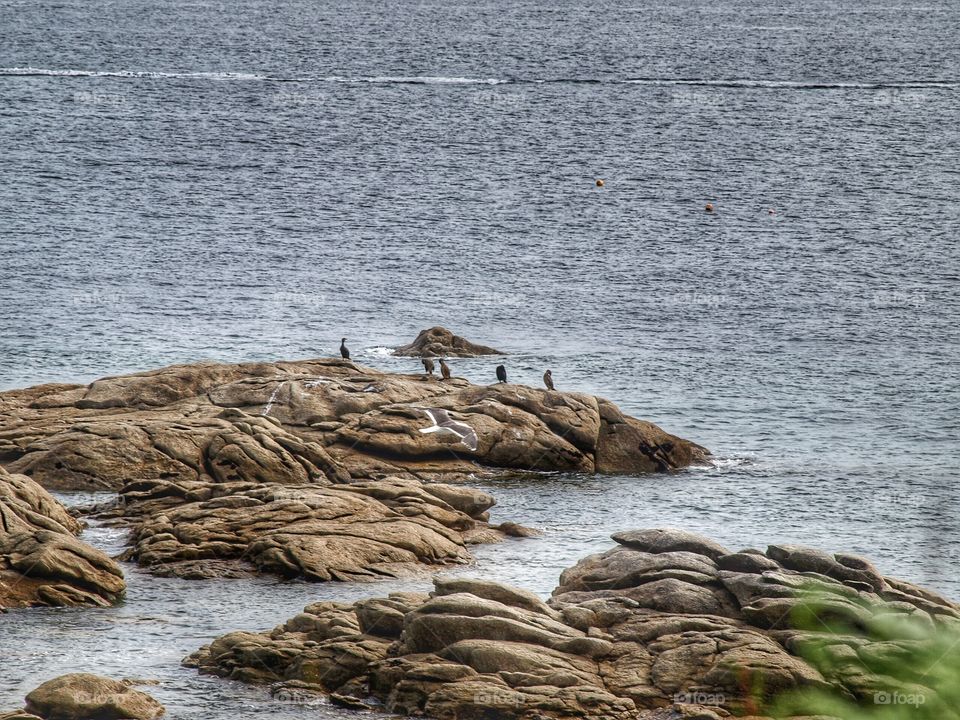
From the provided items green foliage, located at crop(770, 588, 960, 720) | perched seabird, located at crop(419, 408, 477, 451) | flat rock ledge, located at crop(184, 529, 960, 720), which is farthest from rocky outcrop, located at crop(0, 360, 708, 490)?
green foliage, located at crop(770, 588, 960, 720)

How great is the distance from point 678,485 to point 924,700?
87.4 ft

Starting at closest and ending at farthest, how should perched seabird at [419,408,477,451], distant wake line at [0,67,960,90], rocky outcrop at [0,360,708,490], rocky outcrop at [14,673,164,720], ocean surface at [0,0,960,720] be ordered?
rocky outcrop at [14,673,164,720], rocky outcrop at [0,360,708,490], ocean surface at [0,0,960,720], perched seabird at [419,408,477,451], distant wake line at [0,67,960,90]

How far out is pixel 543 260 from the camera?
114625 mm

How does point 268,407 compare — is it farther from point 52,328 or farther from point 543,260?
point 543,260

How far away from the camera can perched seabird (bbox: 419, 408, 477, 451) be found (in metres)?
60.4

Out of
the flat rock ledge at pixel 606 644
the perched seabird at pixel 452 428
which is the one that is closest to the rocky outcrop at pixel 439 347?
the perched seabird at pixel 452 428

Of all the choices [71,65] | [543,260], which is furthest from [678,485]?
[71,65]

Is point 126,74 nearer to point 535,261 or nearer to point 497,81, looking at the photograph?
point 497,81

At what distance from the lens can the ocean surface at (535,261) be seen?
55375mm

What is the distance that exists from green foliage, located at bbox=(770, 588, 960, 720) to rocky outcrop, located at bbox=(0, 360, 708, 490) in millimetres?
22073

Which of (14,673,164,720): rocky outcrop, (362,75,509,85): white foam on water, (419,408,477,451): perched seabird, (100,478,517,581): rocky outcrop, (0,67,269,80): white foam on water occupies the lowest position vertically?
(14,673,164,720): rocky outcrop

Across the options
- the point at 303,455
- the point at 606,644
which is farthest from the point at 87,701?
the point at 303,455

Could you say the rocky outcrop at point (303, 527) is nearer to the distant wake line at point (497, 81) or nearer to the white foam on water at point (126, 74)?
the distant wake line at point (497, 81)

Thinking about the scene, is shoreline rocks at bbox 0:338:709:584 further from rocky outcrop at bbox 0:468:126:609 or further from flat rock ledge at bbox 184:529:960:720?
flat rock ledge at bbox 184:529:960:720
